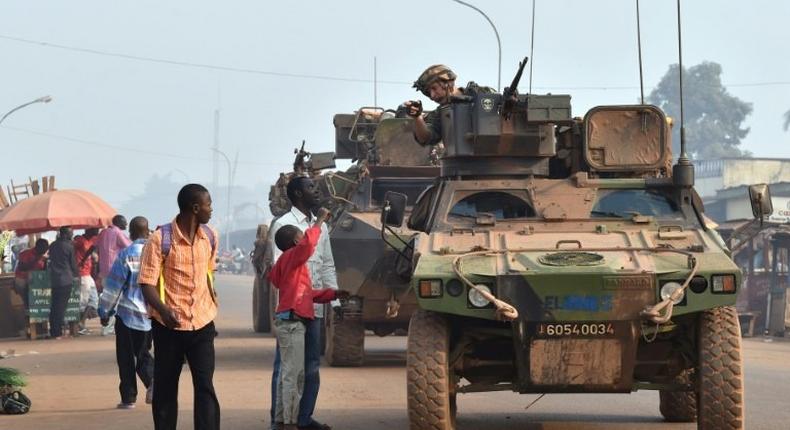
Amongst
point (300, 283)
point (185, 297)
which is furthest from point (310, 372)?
point (185, 297)

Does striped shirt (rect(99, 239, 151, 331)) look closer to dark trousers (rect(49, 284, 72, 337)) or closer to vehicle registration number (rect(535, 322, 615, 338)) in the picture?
vehicle registration number (rect(535, 322, 615, 338))

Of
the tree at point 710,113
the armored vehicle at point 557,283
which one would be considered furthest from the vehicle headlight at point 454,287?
the tree at point 710,113

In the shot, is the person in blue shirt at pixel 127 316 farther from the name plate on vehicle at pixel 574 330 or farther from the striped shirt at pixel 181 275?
the name plate on vehicle at pixel 574 330

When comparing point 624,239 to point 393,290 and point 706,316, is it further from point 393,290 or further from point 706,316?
point 393,290

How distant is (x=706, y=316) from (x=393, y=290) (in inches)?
246

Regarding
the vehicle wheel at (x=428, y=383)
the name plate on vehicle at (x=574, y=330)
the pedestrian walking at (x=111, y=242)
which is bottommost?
the vehicle wheel at (x=428, y=383)

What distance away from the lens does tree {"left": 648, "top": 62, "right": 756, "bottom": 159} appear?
103 m

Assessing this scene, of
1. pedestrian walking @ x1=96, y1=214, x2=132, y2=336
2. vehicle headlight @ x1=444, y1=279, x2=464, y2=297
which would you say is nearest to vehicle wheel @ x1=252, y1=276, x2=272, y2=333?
pedestrian walking @ x1=96, y1=214, x2=132, y2=336

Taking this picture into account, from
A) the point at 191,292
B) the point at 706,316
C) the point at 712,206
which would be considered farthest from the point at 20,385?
the point at 712,206

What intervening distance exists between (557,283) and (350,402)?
3.91 m

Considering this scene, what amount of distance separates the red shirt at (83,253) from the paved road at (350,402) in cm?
529

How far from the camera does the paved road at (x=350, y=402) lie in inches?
411

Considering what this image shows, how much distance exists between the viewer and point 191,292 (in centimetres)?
789

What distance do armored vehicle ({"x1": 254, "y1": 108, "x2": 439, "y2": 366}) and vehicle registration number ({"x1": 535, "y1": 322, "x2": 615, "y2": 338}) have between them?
4581mm
